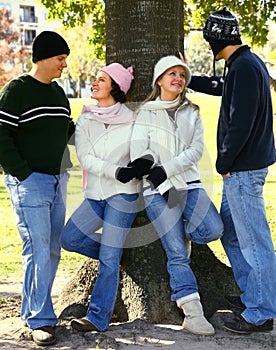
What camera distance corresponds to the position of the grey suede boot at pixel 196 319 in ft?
16.8

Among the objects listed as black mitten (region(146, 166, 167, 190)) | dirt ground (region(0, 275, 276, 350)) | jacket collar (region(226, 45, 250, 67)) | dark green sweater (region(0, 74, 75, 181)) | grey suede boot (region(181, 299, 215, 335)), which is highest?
jacket collar (region(226, 45, 250, 67))

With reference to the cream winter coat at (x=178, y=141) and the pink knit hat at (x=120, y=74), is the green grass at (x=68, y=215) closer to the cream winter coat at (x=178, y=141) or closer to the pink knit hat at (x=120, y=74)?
the cream winter coat at (x=178, y=141)

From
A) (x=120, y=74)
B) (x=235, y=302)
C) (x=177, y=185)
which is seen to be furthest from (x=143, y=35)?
(x=235, y=302)

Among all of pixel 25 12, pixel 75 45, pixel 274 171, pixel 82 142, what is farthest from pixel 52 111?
pixel 25 12

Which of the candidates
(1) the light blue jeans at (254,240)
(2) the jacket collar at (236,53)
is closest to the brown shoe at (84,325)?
(1) the light blue jeans at (254,240)

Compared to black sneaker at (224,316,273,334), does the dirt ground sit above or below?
below

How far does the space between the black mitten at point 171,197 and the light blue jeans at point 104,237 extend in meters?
0.28

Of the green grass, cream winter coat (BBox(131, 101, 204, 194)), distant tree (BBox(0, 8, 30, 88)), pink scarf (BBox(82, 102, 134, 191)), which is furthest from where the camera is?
distant tree (BBox(0, 8, 30, 88))

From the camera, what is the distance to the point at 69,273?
814 cm

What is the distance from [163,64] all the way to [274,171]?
16.8m

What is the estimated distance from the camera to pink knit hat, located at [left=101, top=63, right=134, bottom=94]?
17.9 ft

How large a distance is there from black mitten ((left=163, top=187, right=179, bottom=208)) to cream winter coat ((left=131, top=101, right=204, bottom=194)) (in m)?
0.04

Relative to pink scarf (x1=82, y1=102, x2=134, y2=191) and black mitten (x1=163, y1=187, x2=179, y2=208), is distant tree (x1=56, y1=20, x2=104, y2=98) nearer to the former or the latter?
pink scarf (x1=82, y1=102, x2=134, y2=191)

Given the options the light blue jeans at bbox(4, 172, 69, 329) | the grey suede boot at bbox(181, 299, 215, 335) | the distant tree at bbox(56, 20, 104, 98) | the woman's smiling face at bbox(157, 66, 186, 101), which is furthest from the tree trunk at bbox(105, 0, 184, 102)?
the distant tree at bbox(56, 20, 104, 98)
